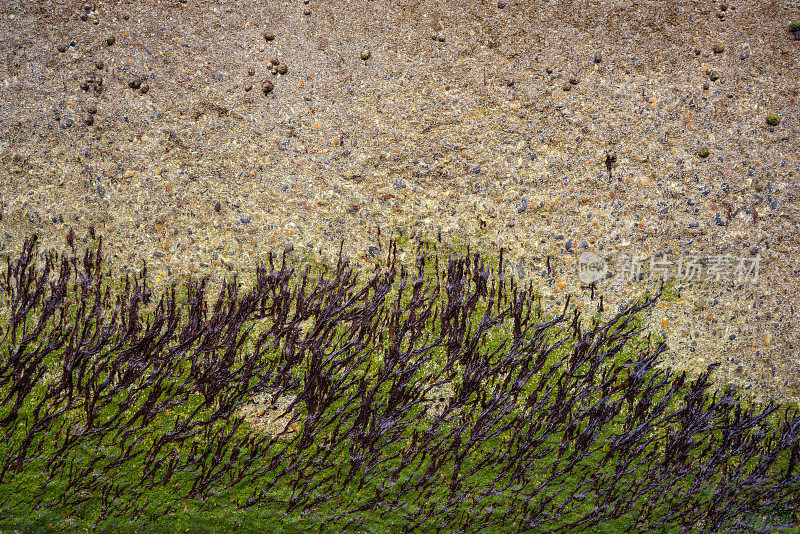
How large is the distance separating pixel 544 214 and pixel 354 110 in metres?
3.51

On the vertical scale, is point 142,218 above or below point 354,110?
below

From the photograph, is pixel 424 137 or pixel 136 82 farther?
pixel 424 137

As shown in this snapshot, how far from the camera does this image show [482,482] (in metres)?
5.98

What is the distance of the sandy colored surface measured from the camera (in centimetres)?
736

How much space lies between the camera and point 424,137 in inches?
308

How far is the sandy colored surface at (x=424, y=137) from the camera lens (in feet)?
24.2

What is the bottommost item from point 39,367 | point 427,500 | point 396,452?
point 427,500

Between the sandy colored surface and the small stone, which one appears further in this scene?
the small stone

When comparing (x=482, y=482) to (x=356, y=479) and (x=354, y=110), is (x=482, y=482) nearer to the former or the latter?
(x=356, y=479)

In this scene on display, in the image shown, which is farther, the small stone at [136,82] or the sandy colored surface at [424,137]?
the small stone at [136,82]

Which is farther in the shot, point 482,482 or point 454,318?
point 454,318

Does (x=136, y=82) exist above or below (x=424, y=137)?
above

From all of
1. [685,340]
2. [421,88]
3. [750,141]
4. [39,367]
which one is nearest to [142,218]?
[39,367]


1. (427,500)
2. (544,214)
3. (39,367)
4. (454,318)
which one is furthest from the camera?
(544,214)
